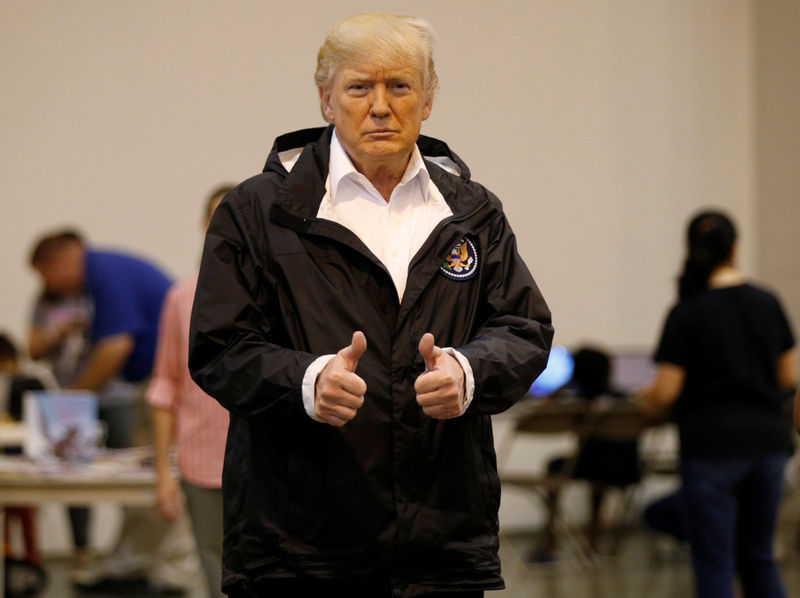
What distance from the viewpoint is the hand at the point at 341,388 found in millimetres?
1538

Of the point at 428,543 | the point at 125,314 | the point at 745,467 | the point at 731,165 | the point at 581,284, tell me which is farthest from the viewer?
the point at 731,165

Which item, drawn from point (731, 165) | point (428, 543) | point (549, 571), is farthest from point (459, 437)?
point (731, 165)

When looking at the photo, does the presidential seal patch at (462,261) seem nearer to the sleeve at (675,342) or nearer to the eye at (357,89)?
the eye at (357,89)

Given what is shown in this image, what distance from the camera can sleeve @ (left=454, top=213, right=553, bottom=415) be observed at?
165 cm

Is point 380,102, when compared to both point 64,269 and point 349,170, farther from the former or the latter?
point 64,269

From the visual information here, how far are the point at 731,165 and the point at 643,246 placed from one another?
1.04 m

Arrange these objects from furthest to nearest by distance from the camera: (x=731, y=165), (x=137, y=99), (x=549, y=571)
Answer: (x=731, y=165) < (x=137, y=99) < (x=549, y=571)

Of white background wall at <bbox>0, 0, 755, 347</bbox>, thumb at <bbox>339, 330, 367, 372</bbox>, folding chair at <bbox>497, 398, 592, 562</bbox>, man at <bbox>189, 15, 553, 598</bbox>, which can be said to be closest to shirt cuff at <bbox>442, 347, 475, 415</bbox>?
man at <bbox>189, 15, 553, 598</bbox>

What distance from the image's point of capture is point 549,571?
20.5 feet

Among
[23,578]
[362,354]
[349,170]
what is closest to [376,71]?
[349,170]

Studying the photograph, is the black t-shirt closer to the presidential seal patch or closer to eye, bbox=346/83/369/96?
the presidential seal patch

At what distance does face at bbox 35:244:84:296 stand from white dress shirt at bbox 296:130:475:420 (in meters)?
4.11

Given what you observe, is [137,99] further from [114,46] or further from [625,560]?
[625,560]

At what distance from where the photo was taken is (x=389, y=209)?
180 cm
